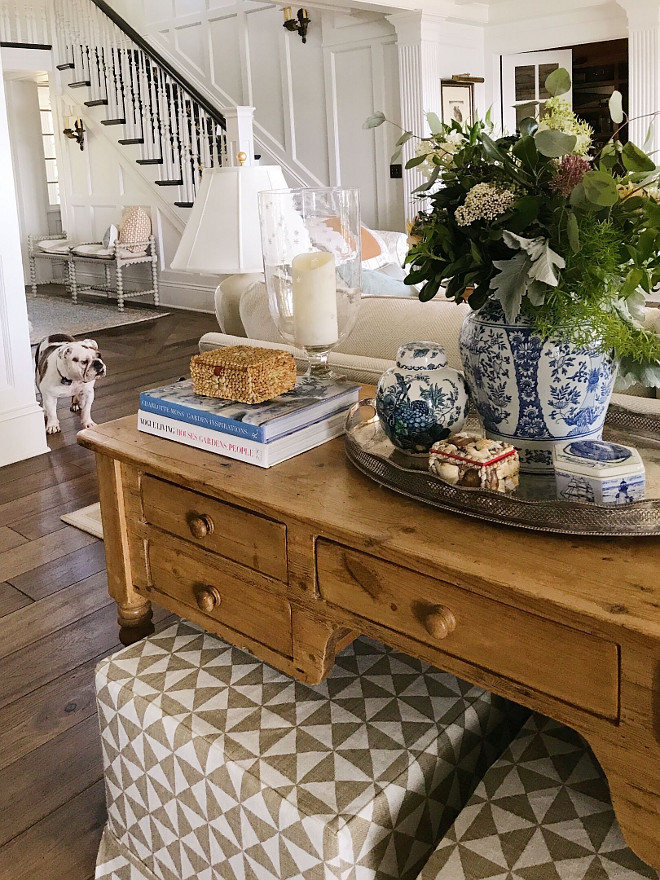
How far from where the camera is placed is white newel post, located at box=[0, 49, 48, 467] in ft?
11.5

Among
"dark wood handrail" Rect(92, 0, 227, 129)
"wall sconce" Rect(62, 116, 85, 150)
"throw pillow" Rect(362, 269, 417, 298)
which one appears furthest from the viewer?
"wall sconce" Rect(62, 116, 85, 150)

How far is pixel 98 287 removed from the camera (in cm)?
788

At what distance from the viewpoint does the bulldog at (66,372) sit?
383 centimetres

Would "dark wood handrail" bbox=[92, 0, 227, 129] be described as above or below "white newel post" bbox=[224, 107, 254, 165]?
above

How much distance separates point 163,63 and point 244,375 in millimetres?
6663

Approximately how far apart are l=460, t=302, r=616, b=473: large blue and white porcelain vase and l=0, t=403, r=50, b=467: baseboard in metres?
2.87

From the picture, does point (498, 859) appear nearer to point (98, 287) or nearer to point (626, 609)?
point (626, 609)

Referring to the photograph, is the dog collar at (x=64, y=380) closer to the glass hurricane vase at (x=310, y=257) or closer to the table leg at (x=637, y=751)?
the glass hurricane vase at (x=310, y=257)

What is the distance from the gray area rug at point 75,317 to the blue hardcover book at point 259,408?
502cm

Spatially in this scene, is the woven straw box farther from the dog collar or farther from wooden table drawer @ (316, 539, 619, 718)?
the dog collar

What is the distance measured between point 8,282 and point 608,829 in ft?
10.8

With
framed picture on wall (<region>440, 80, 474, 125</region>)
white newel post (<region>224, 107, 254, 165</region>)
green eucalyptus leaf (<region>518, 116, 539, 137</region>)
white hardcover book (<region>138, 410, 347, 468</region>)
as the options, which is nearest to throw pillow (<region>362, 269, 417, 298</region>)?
white hardcover book (<region>138, 410, 347, 468</region>)

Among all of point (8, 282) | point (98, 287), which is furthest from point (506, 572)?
point (98, 287)

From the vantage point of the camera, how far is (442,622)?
1.01 meters
